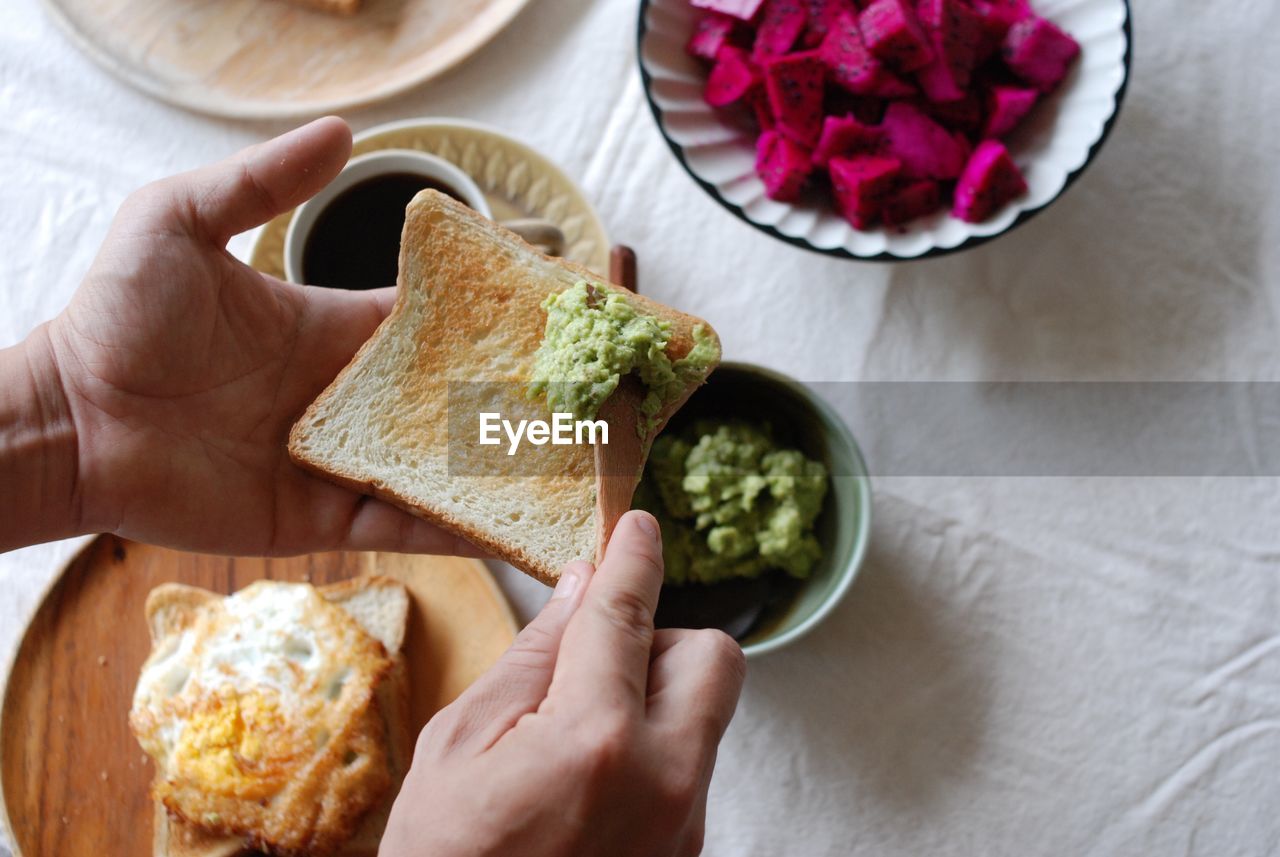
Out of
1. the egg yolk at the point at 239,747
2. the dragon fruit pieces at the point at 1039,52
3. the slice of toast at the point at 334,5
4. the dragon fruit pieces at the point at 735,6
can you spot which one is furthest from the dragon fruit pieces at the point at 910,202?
the egg yolk at the point at 239,747

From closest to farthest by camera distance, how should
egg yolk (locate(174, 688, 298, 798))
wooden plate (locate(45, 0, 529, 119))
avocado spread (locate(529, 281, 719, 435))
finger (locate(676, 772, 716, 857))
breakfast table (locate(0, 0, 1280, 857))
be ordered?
finger (locate(676, 772, 716, 857))
avocado spread (locate(529, 281, 719, 435))
egg yolk (locate(174, 688, 298, 798))
breakfast table (locate(0, 0, 1280, 857))
wooden plate (locate(45, 0, 529, 119))

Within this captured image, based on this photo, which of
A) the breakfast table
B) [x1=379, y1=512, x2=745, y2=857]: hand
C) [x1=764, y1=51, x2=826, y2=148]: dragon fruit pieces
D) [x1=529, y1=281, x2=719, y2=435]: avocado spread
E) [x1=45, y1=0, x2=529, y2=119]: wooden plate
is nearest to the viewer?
[x1=379, y1=512, x2=745, y2=857]: hand

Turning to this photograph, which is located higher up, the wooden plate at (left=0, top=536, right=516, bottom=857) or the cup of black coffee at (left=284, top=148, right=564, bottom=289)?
the cup of black coffee at (left=284, top=148, right=564, bottom=289)

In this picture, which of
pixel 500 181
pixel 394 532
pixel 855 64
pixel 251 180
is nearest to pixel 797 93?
pixel 855 64

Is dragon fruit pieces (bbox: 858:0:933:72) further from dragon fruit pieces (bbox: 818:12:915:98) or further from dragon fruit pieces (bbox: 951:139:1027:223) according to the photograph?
dragon fruit pieces (bbox: 951:139:1027:223)

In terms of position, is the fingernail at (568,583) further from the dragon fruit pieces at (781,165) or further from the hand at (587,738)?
the dragon fruit pieces at (781,165)

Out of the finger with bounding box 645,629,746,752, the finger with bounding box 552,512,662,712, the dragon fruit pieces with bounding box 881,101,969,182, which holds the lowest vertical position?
the finger with bounding box 645,629,746,752

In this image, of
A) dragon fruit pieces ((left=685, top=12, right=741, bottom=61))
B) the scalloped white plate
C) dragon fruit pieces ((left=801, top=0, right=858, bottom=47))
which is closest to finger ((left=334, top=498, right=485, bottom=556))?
the scalloped white plate
